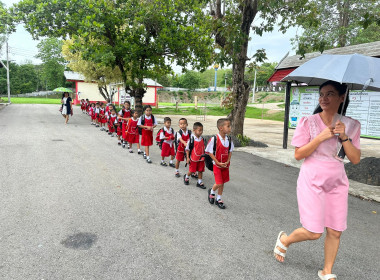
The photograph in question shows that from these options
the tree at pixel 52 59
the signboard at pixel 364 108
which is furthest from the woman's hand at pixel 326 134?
the tree at pixel 52 59

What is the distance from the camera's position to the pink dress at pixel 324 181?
8.25 ft

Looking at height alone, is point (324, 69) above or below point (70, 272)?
above

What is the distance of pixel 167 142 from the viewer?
6875mm

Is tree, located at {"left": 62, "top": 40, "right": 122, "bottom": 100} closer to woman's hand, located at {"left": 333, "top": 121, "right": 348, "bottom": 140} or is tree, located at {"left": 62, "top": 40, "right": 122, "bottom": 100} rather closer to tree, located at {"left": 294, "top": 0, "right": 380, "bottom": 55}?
tree, located at {"left": 294, "top": 0, "right": 380, "bottom": 55}

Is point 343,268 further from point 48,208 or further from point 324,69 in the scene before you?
point 48,208

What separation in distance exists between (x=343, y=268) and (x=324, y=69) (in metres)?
2.13

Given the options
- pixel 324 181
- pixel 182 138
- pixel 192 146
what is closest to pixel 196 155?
pixel 192 146

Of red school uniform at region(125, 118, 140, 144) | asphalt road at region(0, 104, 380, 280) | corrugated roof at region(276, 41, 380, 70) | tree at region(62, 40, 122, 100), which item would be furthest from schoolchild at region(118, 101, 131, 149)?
tree at region(62, 40, 122, 100)

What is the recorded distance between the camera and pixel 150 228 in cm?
363

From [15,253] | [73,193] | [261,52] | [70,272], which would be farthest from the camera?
[261,52]

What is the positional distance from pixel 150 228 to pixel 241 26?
827cm

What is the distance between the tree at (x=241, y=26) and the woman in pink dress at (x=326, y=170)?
18.5 ft

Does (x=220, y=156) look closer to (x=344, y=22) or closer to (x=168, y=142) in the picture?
(x=168, y=142)

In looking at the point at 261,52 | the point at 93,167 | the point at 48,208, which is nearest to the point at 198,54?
the point at 261,52
